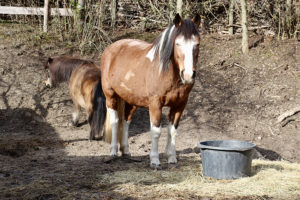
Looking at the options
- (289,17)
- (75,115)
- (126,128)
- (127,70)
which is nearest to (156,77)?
(127,70)

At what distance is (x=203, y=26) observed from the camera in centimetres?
1162

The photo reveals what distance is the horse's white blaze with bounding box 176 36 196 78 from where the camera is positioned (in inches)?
169

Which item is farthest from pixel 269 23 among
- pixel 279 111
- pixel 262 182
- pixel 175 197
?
pixel 175 197

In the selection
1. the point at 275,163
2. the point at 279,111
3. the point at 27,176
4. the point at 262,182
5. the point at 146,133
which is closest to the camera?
the point at 262,182

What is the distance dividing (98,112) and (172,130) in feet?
6.76

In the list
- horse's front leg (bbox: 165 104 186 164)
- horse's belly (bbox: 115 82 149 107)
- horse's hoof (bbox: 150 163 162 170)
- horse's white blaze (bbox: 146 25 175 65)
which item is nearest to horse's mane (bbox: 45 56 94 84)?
horse's belly (bbox: 115 82 149 107)

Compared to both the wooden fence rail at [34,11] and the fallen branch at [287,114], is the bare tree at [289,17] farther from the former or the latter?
the wooden fence rail at [34,11]

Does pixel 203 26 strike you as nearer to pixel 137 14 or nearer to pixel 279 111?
pixel 137 14

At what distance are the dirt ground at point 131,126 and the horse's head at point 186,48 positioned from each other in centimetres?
135

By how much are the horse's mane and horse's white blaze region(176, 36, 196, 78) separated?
13.2ft

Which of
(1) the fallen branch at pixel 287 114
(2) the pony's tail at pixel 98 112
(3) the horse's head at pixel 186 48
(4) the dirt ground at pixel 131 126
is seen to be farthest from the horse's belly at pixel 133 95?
(1) the fallen branch at pixel 287 114

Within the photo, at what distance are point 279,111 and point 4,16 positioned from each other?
9.11 meters

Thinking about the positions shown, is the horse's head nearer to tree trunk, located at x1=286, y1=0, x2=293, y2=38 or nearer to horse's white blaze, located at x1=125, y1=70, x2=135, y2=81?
horse's white blaze, located at x1=125, y1=70, x2=135, y2=81

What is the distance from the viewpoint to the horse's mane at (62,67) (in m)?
8.34
